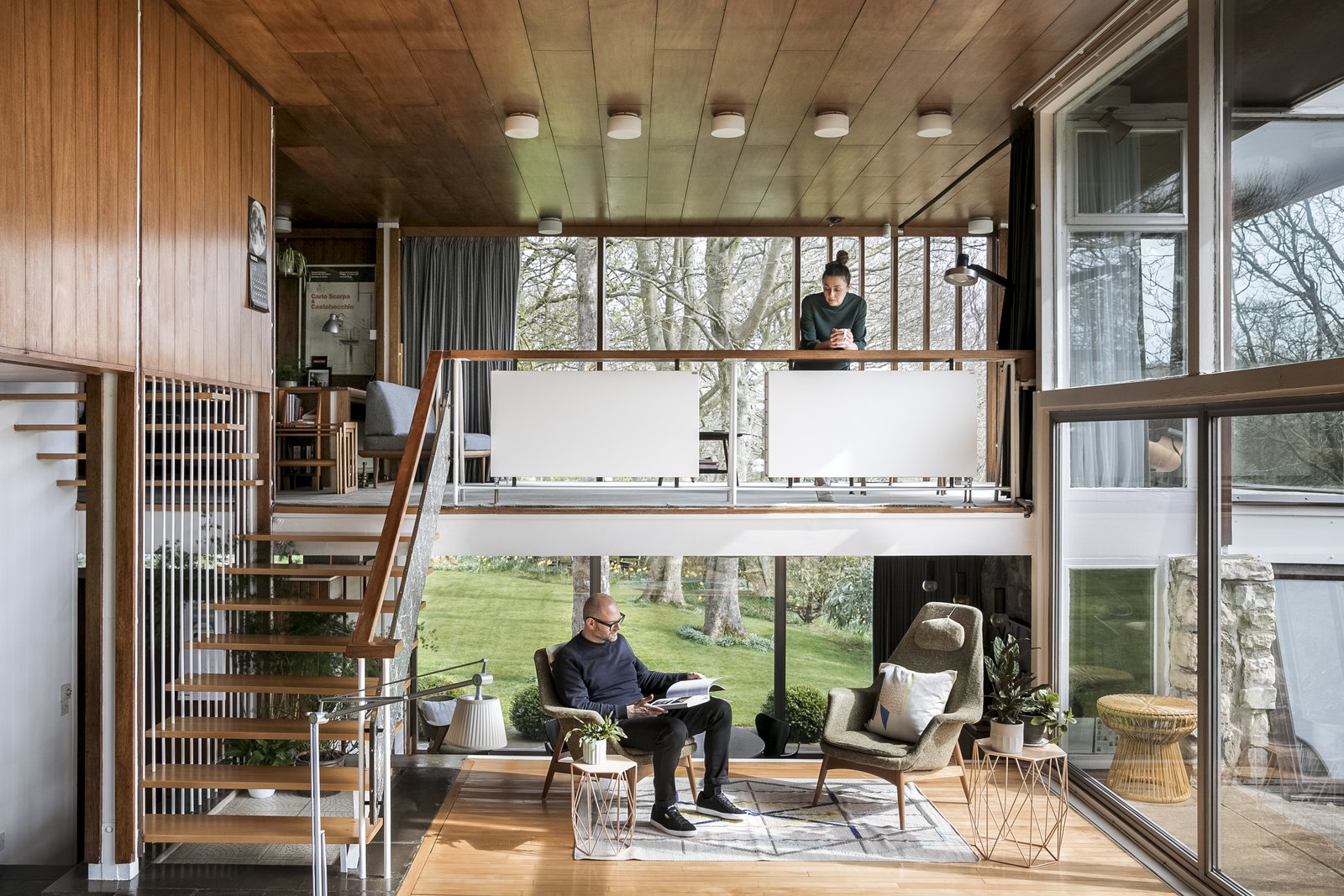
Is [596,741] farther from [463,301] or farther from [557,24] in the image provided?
[463,301]

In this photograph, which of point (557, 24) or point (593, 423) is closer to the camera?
point (557, 24)

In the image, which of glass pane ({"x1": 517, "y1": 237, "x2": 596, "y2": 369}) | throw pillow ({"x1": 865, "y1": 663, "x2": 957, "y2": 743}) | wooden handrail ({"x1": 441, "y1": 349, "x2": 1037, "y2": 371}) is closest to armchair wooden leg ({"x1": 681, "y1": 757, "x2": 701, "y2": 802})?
throw pillow ({"x1": 865, "y1": 663, "x2": 957, "y2": 743})

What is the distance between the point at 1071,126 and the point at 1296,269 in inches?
95.4

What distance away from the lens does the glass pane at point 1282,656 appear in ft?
12.2

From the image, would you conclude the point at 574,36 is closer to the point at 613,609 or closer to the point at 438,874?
the point at 613,609

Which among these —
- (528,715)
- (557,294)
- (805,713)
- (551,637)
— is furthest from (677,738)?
(557,294)

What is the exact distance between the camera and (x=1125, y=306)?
5.26m

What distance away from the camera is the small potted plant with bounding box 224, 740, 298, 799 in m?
5.65

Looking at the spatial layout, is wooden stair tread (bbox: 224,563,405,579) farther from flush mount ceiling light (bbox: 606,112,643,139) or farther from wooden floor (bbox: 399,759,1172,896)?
flush mount ceiling light (bbox: 606,112,643,139)

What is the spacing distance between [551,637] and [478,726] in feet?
24.2

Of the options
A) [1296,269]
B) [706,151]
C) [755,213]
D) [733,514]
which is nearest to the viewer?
[1296,269]

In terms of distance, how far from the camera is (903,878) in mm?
4867

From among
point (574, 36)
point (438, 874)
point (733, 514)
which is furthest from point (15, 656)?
point (574, 36)

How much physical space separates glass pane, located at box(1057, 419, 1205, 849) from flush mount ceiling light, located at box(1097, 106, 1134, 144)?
149 cm
